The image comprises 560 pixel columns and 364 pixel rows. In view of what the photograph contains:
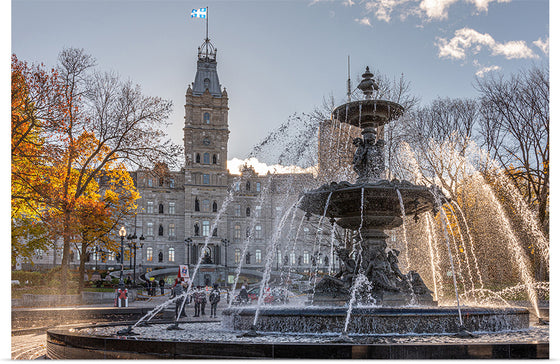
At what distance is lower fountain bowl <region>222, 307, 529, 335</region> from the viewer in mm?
7875

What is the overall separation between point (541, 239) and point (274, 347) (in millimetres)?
20333

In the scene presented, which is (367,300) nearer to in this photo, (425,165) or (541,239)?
(541,239)

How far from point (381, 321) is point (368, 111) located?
193 inches

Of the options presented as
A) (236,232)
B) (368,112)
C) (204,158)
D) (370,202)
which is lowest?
(236,232)

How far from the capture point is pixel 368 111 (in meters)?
11.2

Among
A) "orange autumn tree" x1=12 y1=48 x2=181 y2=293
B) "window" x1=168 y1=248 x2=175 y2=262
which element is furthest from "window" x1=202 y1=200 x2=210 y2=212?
"orange autumn tree" x1=12 y1=48 x2=181 y2=293

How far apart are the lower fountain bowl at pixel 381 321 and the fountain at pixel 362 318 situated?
0.05 feet

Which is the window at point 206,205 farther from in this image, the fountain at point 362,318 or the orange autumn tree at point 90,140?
the fountain at point 362,318

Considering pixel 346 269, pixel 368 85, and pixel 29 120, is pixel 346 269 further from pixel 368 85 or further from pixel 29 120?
pixel 29 120

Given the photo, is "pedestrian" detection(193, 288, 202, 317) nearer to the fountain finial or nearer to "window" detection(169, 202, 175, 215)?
the fountain finial

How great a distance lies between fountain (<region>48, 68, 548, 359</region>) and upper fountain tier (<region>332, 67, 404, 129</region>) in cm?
2

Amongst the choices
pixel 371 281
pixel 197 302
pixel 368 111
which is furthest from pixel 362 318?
pixel 197 302

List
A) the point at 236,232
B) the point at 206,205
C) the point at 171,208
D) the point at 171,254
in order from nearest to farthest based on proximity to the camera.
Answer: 1. the point at 171,254
2. the point at 206,205
3. the point at 171,208
4. the point at 236,232
